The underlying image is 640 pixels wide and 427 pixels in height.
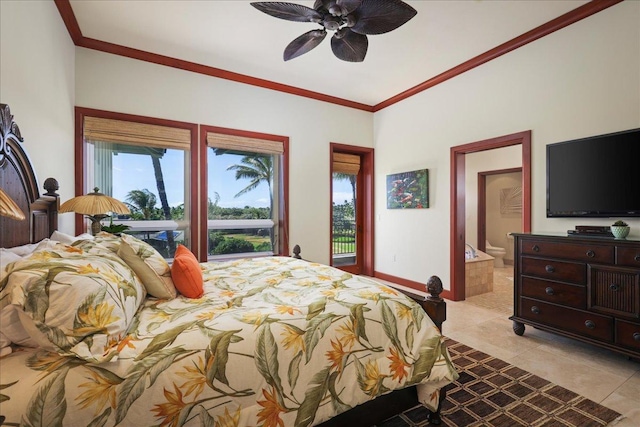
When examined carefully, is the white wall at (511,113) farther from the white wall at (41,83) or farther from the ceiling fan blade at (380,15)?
the white wall at (41,83)

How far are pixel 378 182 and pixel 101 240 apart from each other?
4287 millimetres

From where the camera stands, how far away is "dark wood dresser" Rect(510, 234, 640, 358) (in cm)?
227

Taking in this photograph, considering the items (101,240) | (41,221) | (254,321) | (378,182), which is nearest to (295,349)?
(254,321)

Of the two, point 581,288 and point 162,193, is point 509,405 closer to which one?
point 581,288

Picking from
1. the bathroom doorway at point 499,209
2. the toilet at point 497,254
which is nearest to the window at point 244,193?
the bathroom doorway at point 499,209

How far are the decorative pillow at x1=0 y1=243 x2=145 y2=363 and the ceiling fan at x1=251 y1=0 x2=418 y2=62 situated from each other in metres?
1.88

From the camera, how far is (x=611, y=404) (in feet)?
6.23

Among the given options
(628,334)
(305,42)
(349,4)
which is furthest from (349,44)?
(628,334)

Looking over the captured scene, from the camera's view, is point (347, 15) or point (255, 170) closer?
point (347, 15)

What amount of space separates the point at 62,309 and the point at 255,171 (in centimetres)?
358

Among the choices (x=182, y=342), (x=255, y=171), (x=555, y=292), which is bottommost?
(x=555, y=292)

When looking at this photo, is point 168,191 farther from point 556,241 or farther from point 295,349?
point 556,241

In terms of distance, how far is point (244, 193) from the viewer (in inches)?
174

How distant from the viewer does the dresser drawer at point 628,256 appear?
2229 mm
